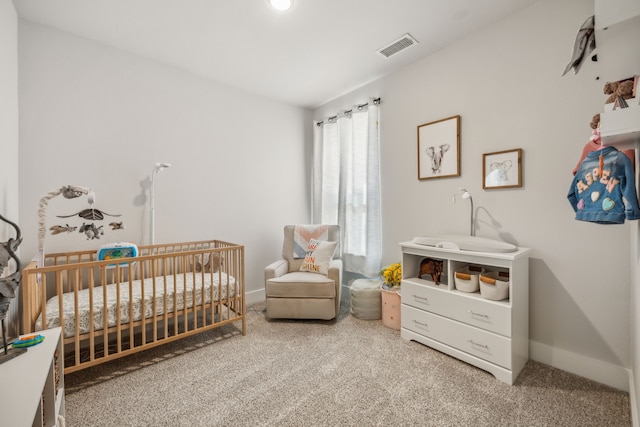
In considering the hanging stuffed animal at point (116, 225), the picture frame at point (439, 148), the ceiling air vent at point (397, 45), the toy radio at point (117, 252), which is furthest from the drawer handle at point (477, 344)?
the hanging stuffed animal at point (116, 225)

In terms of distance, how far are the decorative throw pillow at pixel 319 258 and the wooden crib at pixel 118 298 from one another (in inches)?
29.6

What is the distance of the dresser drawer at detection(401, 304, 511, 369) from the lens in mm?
1759

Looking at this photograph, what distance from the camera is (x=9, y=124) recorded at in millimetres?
1747

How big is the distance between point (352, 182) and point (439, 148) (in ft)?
3.48

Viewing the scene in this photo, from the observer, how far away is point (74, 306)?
1738mm

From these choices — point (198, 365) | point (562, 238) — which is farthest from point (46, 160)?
point (562, 238)

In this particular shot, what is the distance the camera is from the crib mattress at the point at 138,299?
1.72m

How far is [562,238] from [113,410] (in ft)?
9.68

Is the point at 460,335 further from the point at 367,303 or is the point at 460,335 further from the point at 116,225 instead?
the point at 116,225

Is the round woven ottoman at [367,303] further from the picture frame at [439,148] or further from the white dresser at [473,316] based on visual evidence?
the picture frame at [439,148]

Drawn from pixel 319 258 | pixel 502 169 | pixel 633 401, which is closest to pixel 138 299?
pixel 319 258

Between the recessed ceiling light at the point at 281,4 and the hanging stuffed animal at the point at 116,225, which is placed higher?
the recessed ceiling light at the point at 281,4

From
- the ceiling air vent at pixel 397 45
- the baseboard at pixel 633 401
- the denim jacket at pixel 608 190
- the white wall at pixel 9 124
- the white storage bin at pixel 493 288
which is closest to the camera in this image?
the denim jacket at pixel 608 190

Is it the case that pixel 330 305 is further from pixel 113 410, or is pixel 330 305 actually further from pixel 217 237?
pixel 113 410
